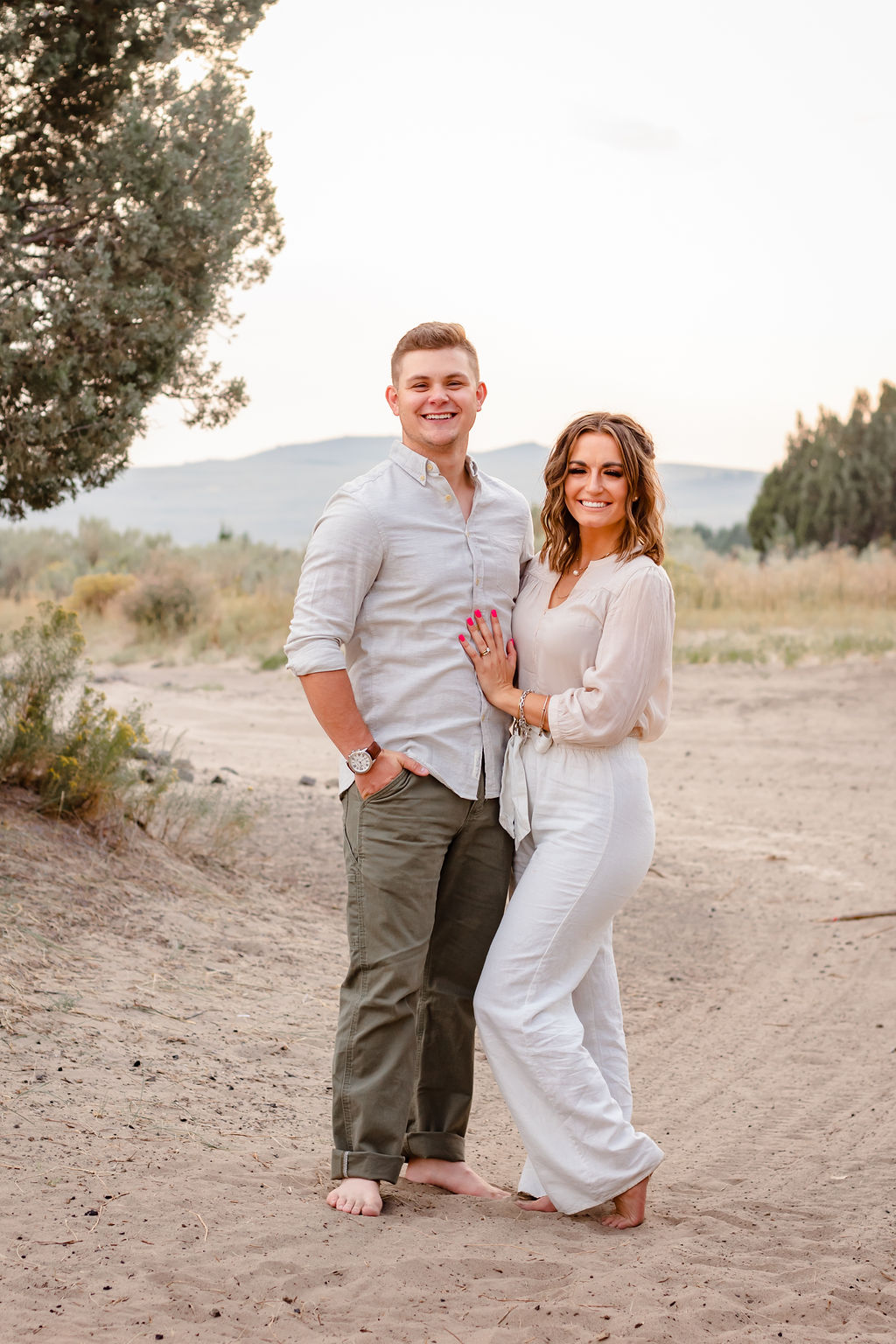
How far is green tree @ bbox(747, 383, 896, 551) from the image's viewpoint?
117 ft

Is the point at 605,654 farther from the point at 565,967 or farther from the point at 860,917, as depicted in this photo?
the point at 860,917

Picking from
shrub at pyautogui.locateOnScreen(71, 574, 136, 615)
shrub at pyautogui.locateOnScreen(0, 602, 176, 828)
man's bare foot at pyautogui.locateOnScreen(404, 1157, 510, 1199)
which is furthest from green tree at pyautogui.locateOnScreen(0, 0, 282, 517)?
shrub at pyautogui.locateOnScreen(71, 574, 136, 615)

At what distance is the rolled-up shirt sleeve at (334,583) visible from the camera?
10.9ft

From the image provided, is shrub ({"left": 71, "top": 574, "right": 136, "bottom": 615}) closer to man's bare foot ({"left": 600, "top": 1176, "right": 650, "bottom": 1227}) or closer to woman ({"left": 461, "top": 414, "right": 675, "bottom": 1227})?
woman ({"left": 461, "top": 414, "right": 675, "bottom": 1227})

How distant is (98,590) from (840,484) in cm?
2339

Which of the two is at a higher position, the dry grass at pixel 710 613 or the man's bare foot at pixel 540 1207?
the dry grass at pixel 710 613

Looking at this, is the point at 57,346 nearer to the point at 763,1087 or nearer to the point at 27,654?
the point at 27,654

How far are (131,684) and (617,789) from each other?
41.7 ft

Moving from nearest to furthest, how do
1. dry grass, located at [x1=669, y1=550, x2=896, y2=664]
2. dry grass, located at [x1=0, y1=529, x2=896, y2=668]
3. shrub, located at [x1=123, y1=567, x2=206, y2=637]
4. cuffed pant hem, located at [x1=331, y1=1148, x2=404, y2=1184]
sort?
1. cuffed pant hem, located at [x1=331, y1=1148, x2=404, y2=1184]
2. dry grass, located at [x1=669, y1=550, x2=896, y2=664]
3. dry grass, located at [x1=0, y1=529, x2=896, y2=668]
4. shrub, located at [x1=123, y1=567, x2=206, y2=637]

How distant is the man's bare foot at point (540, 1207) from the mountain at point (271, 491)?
390ft

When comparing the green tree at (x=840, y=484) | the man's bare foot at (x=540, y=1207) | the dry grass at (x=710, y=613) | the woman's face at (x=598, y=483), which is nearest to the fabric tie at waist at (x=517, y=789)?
the woman's face at (x=598, y=483)

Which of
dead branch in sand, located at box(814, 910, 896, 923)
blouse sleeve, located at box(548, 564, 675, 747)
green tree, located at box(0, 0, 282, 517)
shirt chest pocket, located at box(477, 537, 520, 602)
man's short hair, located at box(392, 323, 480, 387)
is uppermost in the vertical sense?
green tree, located at box(0, 0, 282, 517)

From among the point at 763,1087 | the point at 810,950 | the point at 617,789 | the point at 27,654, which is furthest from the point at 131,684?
the point at 617,789

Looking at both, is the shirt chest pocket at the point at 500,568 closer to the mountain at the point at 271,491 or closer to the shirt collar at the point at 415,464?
the shirt collar at the point at 415,464
